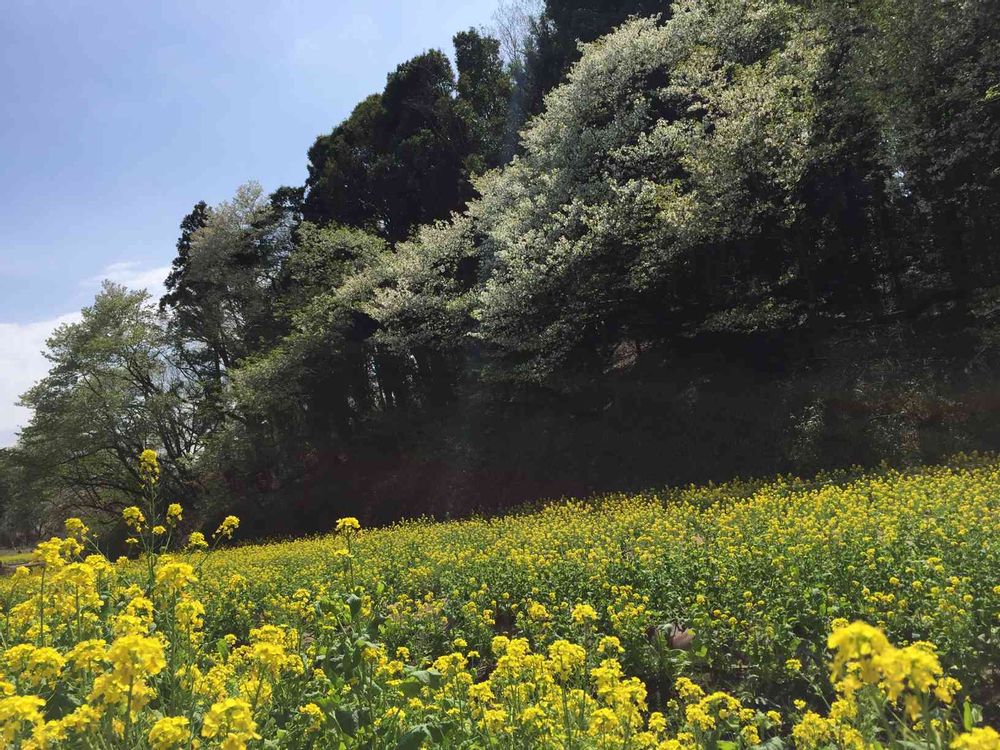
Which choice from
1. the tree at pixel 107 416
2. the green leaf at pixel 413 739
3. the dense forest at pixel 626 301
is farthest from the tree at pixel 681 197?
the tree at pixel 107 416

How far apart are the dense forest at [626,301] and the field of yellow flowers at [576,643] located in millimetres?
5230

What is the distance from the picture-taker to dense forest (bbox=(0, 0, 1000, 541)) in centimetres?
1046

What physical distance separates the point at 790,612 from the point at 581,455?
10.2 metres

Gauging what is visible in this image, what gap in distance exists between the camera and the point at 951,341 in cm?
1080

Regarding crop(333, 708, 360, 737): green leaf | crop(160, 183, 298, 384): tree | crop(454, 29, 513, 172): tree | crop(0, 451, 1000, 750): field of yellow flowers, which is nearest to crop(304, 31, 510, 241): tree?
crop(454, 29, 513, 172): tree

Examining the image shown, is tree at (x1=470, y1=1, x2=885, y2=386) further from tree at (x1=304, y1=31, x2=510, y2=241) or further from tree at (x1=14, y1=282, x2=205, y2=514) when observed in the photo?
tree at (x1=14, y1=282, x2=205, y2=514)

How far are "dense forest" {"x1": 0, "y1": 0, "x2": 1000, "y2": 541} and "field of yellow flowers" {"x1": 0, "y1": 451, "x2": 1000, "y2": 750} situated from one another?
523 cm

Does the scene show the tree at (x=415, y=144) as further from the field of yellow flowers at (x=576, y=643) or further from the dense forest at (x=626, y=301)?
the field of yellow flowers at (x=576, y=643)

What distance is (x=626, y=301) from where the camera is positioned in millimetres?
14430

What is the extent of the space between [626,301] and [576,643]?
36.4ft

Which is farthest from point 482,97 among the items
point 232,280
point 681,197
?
point 681,197

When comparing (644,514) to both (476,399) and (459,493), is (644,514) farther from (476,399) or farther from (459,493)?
(476,399)

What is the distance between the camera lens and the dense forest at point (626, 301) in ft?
34.3

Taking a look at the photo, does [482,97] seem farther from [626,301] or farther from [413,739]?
[413,739]
